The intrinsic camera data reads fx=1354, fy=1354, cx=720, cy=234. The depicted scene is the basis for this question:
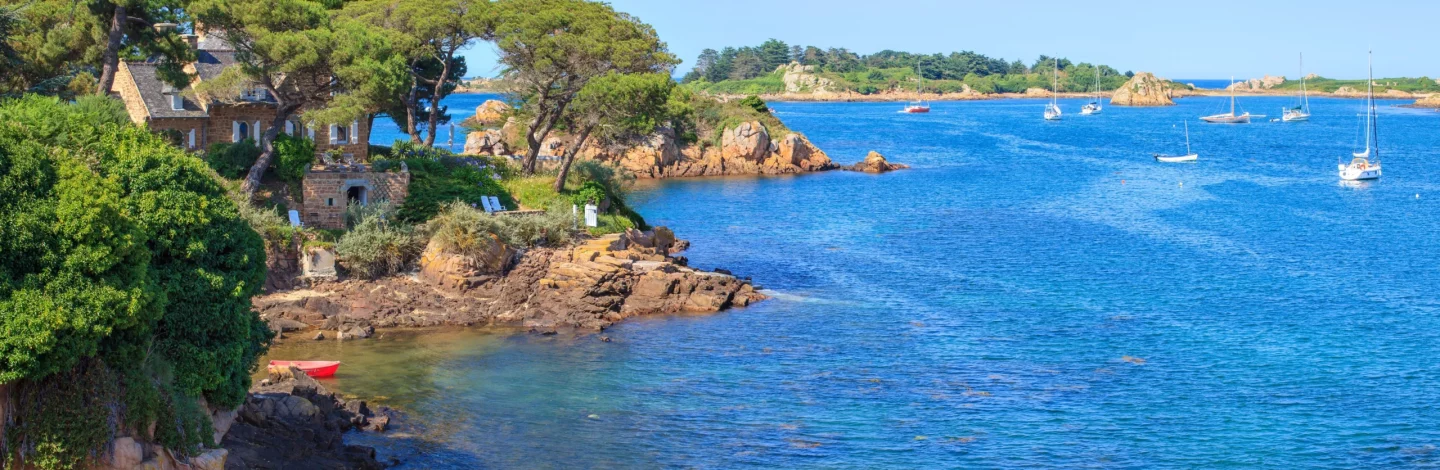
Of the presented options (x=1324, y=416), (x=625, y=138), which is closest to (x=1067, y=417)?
(x=1324, y=416)

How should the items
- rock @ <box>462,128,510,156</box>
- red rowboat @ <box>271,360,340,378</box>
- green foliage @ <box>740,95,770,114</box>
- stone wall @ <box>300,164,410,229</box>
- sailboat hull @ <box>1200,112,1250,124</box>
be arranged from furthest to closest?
1. sailboat hull @ <box>1200,112,1250,124</box>
2. green foliage @ <box>740,95,770,114</box>
3. rock @ <box>462,128,510,156</box>
4. stone wall @ <box>300,164,410,229</box>
5. red rowboat @ <box>271,360,340,378</box>

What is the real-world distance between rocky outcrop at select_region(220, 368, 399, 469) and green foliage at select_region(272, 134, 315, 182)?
58.6ft

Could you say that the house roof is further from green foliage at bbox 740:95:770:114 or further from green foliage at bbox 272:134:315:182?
green foliage at bbox 740:95:770:114

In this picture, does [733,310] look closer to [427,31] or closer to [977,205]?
[427,31]

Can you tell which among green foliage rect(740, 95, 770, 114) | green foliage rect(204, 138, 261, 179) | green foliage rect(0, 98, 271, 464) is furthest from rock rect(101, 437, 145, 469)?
green foliage rect(740, 95, 770, 114)

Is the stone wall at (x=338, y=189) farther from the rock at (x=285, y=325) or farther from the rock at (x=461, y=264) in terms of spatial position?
the rock at (x=285, y=325)

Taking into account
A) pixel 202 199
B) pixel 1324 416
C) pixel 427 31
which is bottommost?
pixel 1324 416

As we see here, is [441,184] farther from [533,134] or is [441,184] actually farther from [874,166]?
[874,166]

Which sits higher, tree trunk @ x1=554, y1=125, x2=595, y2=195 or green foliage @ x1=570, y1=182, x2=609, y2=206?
A: tree trunk @ x1=554, y1=125, x2=595, y2=195

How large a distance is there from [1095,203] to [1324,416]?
49717 millimetres

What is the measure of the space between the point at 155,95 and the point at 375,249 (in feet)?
43.8

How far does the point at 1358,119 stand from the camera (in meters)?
197

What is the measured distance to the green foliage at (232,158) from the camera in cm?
4988

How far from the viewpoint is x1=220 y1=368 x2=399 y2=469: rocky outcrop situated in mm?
27984
